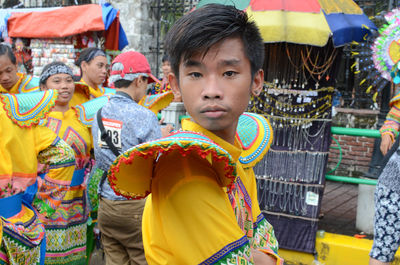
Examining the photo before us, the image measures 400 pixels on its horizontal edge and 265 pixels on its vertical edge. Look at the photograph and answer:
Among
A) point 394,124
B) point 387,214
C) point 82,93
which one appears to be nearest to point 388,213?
point 387,214

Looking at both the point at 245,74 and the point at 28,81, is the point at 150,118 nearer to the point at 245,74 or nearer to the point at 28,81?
the point at 28,81

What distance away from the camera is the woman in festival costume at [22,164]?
2.72 m

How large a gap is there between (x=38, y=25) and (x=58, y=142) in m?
5.50

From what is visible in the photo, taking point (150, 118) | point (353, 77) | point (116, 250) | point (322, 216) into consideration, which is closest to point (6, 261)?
point (116, 250)

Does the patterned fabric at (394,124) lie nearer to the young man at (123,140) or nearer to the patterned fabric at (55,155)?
the young man at (123,140)

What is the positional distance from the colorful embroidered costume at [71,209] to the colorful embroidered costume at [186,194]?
8.88 ft

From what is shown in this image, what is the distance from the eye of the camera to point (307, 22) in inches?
171

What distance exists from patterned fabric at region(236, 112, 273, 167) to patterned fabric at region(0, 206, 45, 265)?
1.52 m

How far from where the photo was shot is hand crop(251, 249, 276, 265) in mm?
1491

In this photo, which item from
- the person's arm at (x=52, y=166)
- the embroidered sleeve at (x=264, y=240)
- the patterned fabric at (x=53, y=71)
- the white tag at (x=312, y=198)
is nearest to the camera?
the embroidered sleeve at (x=264, y=240)

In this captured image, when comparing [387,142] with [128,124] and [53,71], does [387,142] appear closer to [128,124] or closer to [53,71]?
[128,124]

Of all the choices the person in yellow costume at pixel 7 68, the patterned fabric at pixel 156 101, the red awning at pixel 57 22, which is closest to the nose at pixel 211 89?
the person in yellow costume at pixel 7 68

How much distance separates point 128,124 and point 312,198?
2.32 m

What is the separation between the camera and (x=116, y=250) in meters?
3.63
